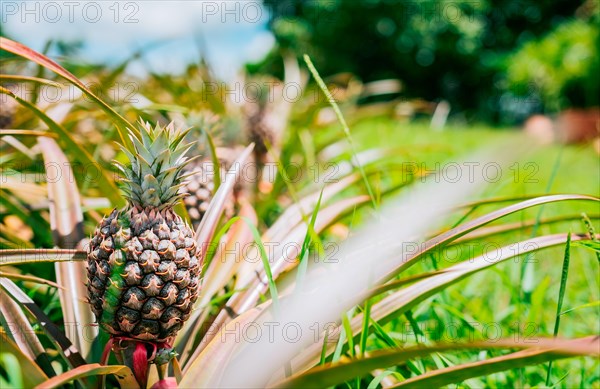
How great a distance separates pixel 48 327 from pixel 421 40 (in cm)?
1678

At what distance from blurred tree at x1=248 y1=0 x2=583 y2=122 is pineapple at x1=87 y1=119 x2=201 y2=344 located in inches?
618

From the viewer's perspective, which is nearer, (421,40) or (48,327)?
(48,327)

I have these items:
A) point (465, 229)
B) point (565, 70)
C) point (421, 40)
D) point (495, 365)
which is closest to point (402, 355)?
point (495, 365)

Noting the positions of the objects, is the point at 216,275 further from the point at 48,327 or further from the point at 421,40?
the point at 421,40

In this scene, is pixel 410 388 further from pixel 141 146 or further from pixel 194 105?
pixel 194 105

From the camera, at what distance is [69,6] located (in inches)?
77.2

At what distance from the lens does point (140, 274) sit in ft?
2.51

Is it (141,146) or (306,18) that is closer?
(141,146)

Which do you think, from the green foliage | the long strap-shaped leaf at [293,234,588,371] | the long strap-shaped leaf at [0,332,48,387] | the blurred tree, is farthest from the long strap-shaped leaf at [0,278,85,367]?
the blurred tree

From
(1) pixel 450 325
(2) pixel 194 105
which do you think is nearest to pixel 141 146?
(1) pixel 450 325

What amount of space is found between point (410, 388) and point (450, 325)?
61 cm

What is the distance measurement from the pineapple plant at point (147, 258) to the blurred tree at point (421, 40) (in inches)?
618

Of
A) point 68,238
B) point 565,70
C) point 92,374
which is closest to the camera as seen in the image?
point 92,374

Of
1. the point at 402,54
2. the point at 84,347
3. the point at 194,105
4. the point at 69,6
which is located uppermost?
the point at 402,54
